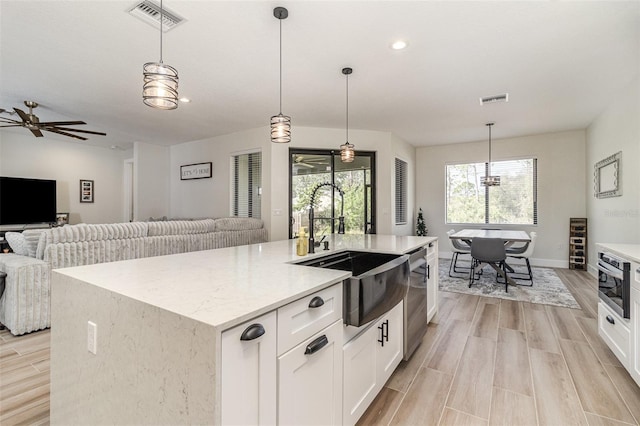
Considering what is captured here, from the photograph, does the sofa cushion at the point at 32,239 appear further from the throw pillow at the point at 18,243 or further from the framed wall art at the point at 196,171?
the framed wall art at the point at 196,171

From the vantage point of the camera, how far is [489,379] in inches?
82.2

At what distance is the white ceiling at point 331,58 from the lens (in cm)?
229

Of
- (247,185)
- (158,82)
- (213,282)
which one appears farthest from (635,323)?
(247,185)

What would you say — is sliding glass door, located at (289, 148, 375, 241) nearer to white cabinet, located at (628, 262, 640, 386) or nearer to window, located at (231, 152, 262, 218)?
window, located at (231, 152, 262, 218)

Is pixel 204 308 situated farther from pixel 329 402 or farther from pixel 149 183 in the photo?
pixel 149 183

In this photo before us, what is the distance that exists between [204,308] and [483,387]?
1980 mm

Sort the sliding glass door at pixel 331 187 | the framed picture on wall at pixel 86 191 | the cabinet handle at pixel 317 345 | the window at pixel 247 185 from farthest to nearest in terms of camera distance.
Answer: the framed picture on wall at pixel 86 191
the window at pixel 247 185
the sliding glass door at pixel 331 187
the cabinet handle at pixel 317 345

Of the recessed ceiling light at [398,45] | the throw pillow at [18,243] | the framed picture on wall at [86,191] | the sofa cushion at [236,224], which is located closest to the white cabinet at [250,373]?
the recessed ceiling light at [398,45]

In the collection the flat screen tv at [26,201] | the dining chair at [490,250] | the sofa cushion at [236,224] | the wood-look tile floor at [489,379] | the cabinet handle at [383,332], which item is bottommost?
the wood-look tile floor at [489,379]

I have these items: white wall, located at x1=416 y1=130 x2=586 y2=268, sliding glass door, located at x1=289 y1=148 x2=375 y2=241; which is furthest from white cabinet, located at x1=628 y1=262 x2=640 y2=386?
white wall, located at x1=416 y1=130 x2=586 y2=268

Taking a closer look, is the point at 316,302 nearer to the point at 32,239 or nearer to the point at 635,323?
the point at 635,323

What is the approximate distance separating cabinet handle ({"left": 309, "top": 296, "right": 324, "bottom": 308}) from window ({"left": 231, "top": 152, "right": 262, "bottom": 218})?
4591 mm

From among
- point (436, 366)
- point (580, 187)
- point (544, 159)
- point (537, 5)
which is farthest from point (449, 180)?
point (436, 366)

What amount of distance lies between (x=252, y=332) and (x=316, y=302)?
13.6 inches
